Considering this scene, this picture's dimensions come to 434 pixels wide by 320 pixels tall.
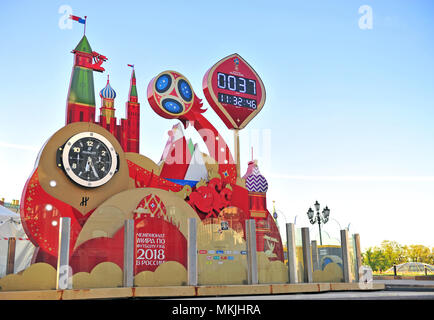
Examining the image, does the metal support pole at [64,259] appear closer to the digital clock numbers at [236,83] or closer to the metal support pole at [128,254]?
the metal support pole at [128,254]

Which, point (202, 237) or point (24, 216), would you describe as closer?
point (24, 216)

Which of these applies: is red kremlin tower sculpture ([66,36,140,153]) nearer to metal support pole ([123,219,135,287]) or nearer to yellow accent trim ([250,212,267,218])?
metal support pole ([123,219,135,287])

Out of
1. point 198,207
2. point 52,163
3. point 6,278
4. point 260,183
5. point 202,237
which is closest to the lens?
point 6,278

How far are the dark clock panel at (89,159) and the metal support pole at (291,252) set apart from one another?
648 cm

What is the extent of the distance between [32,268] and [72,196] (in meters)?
2.63

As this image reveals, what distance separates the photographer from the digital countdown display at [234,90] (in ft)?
63.3

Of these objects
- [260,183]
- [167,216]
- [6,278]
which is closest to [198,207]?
[167,216]

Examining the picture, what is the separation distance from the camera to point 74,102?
16.0 meters

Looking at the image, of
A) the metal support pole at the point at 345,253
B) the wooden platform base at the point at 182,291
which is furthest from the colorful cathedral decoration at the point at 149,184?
the metal support pole at the point at 345,253

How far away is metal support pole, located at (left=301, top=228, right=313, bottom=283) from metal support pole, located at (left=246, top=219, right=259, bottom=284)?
2101 millimetres

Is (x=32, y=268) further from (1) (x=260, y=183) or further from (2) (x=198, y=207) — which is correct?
(1) (x=260, y=183)

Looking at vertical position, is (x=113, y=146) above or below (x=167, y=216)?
above
